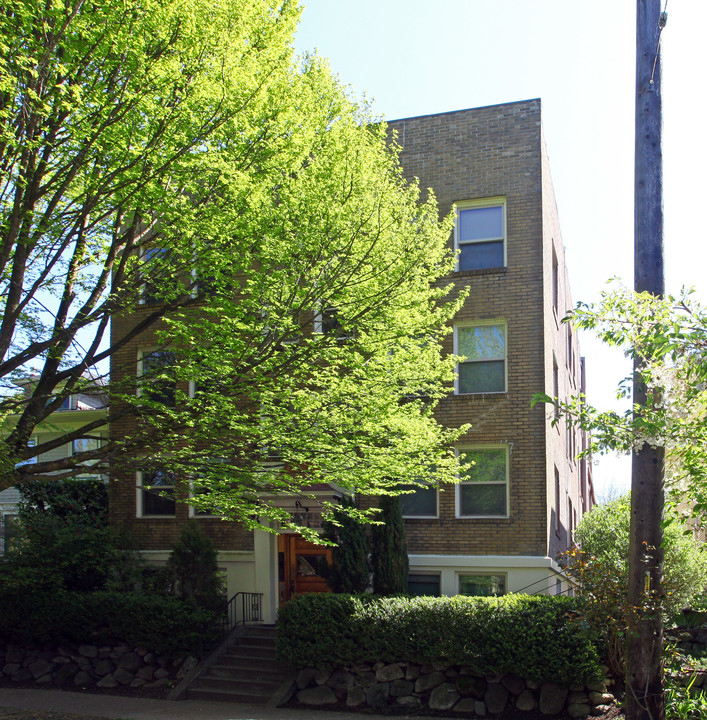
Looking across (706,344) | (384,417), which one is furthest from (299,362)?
(706,344)

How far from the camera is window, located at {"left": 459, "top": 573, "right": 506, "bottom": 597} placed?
16.1 meters

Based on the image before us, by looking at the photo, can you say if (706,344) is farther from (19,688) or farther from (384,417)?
(19,688)

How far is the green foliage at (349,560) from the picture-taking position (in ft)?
49.5

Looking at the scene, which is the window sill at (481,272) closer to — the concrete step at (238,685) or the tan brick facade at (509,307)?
the tan brick facade at (509,307)

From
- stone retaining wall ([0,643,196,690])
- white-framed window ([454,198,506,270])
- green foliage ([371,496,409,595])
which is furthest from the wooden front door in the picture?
white-framed window ([454,198,506,270])

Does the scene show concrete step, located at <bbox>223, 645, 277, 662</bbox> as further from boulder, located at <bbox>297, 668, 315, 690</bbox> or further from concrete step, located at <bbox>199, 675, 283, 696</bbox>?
boulder, located at <bbox>297, 668, 315, 690</bbox>

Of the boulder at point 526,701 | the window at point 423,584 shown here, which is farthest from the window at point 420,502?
the boulder at point 526,701

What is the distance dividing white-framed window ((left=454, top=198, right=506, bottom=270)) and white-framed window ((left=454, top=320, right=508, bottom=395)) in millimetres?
1467

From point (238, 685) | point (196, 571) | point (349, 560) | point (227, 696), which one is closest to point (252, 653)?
point (238, 685)

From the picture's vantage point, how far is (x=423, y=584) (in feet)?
54.5

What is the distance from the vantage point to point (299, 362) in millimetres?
11031

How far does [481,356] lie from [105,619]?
9.79 metres

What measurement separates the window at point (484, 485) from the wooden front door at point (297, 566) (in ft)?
12.0

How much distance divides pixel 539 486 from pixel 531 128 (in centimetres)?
813
